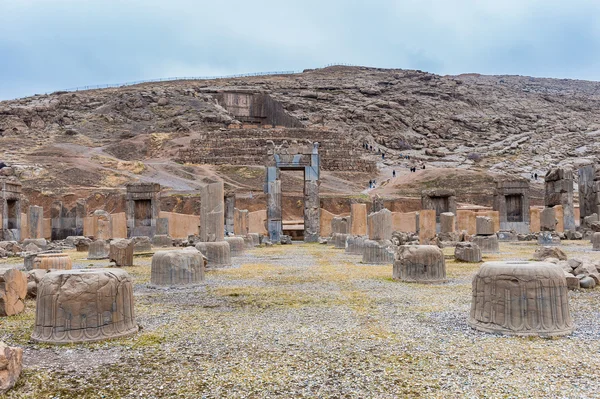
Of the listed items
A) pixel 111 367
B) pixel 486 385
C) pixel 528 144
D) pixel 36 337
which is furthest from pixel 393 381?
pixel 528 144

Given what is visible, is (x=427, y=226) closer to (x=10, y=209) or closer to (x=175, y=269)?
(x=175, y=269)

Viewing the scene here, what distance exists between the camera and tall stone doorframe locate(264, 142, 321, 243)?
26922mm

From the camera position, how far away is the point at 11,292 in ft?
23.7

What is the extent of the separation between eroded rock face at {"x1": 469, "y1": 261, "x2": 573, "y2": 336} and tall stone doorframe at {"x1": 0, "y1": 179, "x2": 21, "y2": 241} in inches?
910

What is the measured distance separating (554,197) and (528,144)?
51212 millimetres

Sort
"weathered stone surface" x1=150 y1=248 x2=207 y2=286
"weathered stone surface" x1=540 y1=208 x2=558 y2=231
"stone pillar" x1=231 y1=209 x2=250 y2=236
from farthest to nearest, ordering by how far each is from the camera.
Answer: "stone pillar" x1=231 y1=209 x2=250 y2=236, "weathered stone surface" x1=540 y1=208 x2=558 y2=231, "weathered stone surface" x1=150 y1=248 x2=207 y2=286

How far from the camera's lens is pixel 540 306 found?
5.75m

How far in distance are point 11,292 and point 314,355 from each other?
4615 mm

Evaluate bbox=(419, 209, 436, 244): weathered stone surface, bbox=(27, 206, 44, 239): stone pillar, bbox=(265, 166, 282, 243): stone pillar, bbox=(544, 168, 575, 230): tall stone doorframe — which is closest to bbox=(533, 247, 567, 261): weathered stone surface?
bbox=(419, 209, 436, 244): weathered stone surface

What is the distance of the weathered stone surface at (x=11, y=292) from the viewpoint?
7066 millimetres

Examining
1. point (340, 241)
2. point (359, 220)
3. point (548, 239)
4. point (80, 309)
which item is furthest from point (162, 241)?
point (80, 309)

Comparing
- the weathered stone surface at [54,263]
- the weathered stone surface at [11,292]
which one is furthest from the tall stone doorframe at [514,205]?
Answer: the weathered stone surface at [11,292]

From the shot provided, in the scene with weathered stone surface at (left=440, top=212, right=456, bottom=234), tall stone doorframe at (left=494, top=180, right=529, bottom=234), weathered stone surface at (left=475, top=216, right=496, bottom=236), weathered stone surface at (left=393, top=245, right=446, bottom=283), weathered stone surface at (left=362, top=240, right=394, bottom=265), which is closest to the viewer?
weathered stone surface at (left=393, top=245, right=446, bottom=283)

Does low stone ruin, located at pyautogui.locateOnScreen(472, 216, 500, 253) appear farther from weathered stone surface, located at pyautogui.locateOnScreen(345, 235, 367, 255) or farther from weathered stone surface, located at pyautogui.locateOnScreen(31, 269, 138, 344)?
weathered stone surface, located at pyautogui.locateOnScreen(31, 269, 138, 344)
